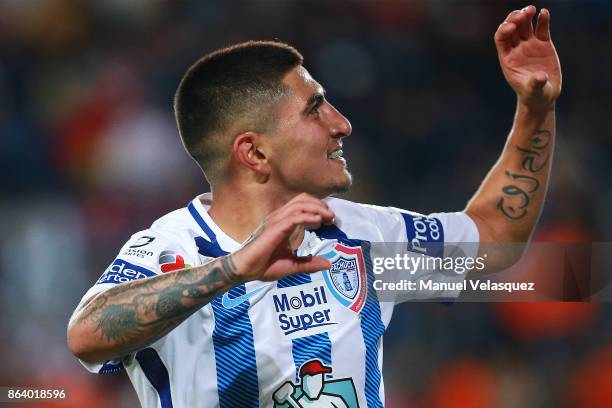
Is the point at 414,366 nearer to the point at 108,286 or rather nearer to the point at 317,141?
the point at 317,141

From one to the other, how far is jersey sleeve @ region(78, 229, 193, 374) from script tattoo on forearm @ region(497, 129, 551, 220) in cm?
106

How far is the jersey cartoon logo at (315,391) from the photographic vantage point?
7.84ft

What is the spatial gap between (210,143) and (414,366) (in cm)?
256

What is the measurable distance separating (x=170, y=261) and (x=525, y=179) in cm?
117

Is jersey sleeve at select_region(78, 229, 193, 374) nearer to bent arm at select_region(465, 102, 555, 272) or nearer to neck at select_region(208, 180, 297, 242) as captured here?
neck at select_region(208, 180, 297, 242)

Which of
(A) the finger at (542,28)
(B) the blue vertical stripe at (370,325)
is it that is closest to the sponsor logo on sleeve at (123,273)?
(B) the blue vertical stripe at (370,325)

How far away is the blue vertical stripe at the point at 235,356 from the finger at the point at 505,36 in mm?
1087

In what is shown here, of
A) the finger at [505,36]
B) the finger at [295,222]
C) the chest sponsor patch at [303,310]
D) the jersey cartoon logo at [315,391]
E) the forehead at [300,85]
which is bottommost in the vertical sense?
the jersey cartoon logo at [315,391]

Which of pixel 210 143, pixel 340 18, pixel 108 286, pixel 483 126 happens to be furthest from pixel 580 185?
pixel 108 286

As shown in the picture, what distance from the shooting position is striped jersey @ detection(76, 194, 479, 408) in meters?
2.37

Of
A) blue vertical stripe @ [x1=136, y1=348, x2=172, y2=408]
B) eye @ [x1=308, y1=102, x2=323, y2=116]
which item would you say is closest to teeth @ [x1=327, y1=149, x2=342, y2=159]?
eye @ [x1=308, y1=102, x2=323, y2=116]

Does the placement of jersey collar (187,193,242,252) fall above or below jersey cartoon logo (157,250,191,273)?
above

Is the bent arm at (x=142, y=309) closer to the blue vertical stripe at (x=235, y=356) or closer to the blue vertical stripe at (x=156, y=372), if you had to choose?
the blue vertical stripe at (x=156, y=372)

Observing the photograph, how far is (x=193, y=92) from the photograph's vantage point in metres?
→ 2.75
